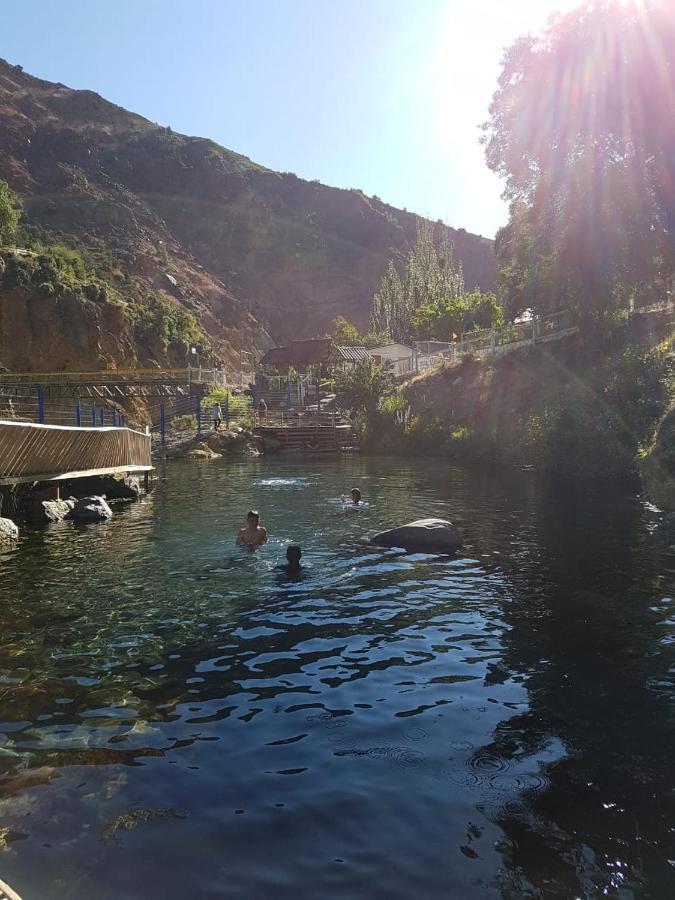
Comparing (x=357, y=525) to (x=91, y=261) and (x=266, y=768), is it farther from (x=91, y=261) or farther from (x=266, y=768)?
(x=91, y=261)

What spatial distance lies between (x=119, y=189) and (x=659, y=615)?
13677 centimetres

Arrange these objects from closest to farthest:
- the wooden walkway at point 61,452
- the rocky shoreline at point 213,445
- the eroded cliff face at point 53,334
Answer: the wooden walkway at point 61,452 < the rocky shoreline at point 213,445 < the eroded cliff face at point 53,334

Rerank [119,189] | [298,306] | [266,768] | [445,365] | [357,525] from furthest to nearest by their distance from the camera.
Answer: [298,306], [119,189], [445,365], [357,525], [266,768]

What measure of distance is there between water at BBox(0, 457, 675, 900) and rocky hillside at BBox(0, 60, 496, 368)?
73.2m


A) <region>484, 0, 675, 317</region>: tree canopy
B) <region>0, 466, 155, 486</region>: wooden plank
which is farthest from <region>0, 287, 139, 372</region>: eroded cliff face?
<region>484, 0, 675, 317</region>: tree canopy

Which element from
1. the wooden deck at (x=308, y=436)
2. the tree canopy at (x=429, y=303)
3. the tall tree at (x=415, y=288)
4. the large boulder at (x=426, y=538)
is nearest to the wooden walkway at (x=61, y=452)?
the large boulder at (x=426, y=538)

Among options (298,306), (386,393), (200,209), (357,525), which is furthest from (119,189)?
(357,525)

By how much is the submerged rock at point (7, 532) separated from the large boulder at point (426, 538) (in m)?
8.17

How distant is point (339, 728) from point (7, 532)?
38.4 ft

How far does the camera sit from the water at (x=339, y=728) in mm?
4109

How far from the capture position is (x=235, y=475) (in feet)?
104

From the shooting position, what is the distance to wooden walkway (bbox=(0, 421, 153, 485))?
1595 centimetres

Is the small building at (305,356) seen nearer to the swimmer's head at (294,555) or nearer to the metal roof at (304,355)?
the metal roof at (304,355)

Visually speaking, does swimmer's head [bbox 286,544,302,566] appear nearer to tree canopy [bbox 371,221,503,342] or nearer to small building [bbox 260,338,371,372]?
tree canopy [bbox 371,221,503,342]
